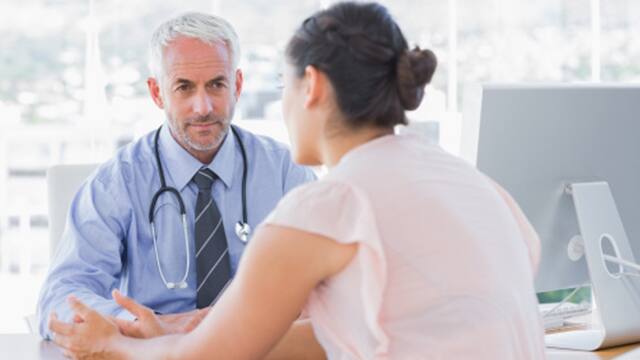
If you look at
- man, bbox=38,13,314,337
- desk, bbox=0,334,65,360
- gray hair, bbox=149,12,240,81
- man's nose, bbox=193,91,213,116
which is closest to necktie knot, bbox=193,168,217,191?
man, bbox=38,13,314,337

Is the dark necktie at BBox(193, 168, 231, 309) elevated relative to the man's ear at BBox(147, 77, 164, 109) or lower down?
lower down

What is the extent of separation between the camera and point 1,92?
555cm

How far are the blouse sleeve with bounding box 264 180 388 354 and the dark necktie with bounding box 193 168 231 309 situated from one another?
0.90 m

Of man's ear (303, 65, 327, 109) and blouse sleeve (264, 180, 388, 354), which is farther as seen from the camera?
man's ear (303, 65, 327, 109)

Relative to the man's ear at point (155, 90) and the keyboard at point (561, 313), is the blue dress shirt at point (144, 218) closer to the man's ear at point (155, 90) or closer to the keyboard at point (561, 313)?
the man's ear at point (155, 90)

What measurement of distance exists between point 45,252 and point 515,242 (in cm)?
474

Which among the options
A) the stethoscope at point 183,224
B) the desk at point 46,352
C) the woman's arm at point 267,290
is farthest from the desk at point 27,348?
the woman's arm at point 267,290

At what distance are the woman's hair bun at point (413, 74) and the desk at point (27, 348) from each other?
815mm

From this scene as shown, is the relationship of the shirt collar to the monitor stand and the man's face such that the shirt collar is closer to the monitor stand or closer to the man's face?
the man's face

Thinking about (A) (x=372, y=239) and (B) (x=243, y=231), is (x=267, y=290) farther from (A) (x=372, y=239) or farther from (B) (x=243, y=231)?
(B) (x=243, y=231)

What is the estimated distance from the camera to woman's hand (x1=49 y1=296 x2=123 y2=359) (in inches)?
68.5

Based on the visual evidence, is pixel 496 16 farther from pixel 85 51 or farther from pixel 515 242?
pixel 515 242

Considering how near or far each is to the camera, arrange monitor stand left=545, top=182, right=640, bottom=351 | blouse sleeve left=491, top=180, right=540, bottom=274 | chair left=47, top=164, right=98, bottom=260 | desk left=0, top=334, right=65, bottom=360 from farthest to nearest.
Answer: chair left=47, top=164, right=98, bottom=260
monitor stand left=545, top=182, right=640, bottom=351
desk left=0, top=334, right=65, bottom=360
blouse sleeve left=491, top=180, right=540, bottom=274

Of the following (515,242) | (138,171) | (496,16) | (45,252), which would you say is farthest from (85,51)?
(515,242)
